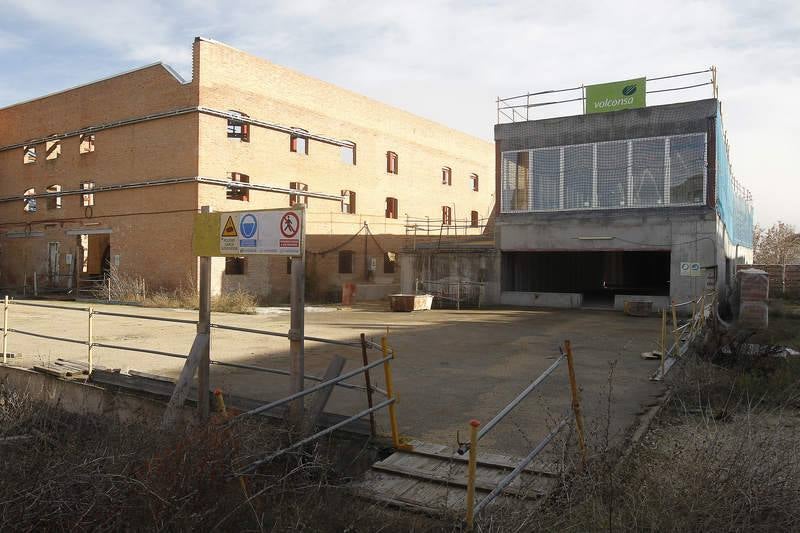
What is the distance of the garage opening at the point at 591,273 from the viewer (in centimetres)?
2808

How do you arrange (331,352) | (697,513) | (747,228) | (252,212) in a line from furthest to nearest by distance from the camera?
1. (747,228)
2. (331,352)
3. (252,212)
4. (697,513)

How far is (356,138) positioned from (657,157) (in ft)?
60.6

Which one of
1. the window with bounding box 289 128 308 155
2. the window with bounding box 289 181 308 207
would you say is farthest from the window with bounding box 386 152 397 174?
the window with bounding box 289 181 308 207

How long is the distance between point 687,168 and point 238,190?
19.5 meters

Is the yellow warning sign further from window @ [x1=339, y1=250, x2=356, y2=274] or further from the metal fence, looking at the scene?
window @ [x1=339, y1=250, x2=356, y2=274]

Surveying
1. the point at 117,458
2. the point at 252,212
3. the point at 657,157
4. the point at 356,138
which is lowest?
the point at 117,458

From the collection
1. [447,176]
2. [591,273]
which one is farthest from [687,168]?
[447,176]

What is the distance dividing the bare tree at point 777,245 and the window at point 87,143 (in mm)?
51181

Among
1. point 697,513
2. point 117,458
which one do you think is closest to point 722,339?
point 697,513

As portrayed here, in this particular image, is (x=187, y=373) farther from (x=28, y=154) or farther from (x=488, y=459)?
(x=28, y=154)

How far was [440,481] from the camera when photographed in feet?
18.1

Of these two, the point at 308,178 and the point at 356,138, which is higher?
the point at 356,138

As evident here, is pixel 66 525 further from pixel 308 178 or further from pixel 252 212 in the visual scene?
pixel 308 178

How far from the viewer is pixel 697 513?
465 cm
